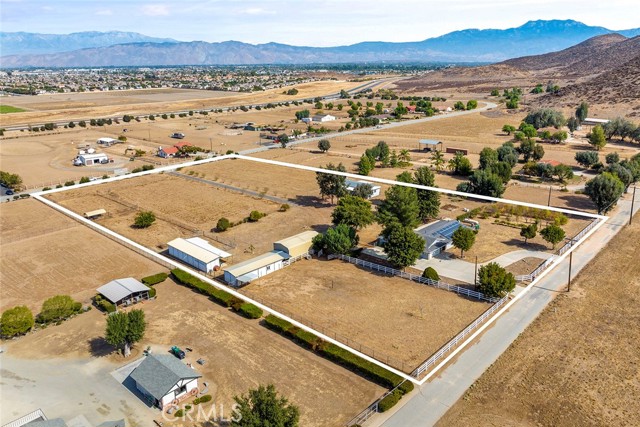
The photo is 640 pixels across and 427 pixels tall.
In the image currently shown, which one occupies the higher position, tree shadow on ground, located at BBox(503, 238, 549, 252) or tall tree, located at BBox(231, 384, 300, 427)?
tall tree, located at BBox(231, 384, 300, 427)

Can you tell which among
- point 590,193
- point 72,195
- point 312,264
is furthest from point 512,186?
point 72,195

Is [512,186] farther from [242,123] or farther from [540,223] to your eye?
[242,123]

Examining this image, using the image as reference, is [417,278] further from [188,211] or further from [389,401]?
[188,211]

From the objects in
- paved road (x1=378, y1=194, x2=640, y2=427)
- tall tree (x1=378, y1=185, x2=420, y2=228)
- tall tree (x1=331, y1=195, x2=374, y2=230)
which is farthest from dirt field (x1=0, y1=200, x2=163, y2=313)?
paved road (x1=378, y1=194, x2=640, y2=427)

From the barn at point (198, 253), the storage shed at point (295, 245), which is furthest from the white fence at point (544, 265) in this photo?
the barn at point (198, 253)

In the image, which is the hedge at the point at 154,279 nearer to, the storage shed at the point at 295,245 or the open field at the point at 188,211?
the open field at the point at 188,211

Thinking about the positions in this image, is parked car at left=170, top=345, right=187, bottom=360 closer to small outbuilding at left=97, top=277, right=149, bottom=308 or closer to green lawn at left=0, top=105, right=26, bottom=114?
small outbuilding at left=97, top=277, right=149, bottom=308
